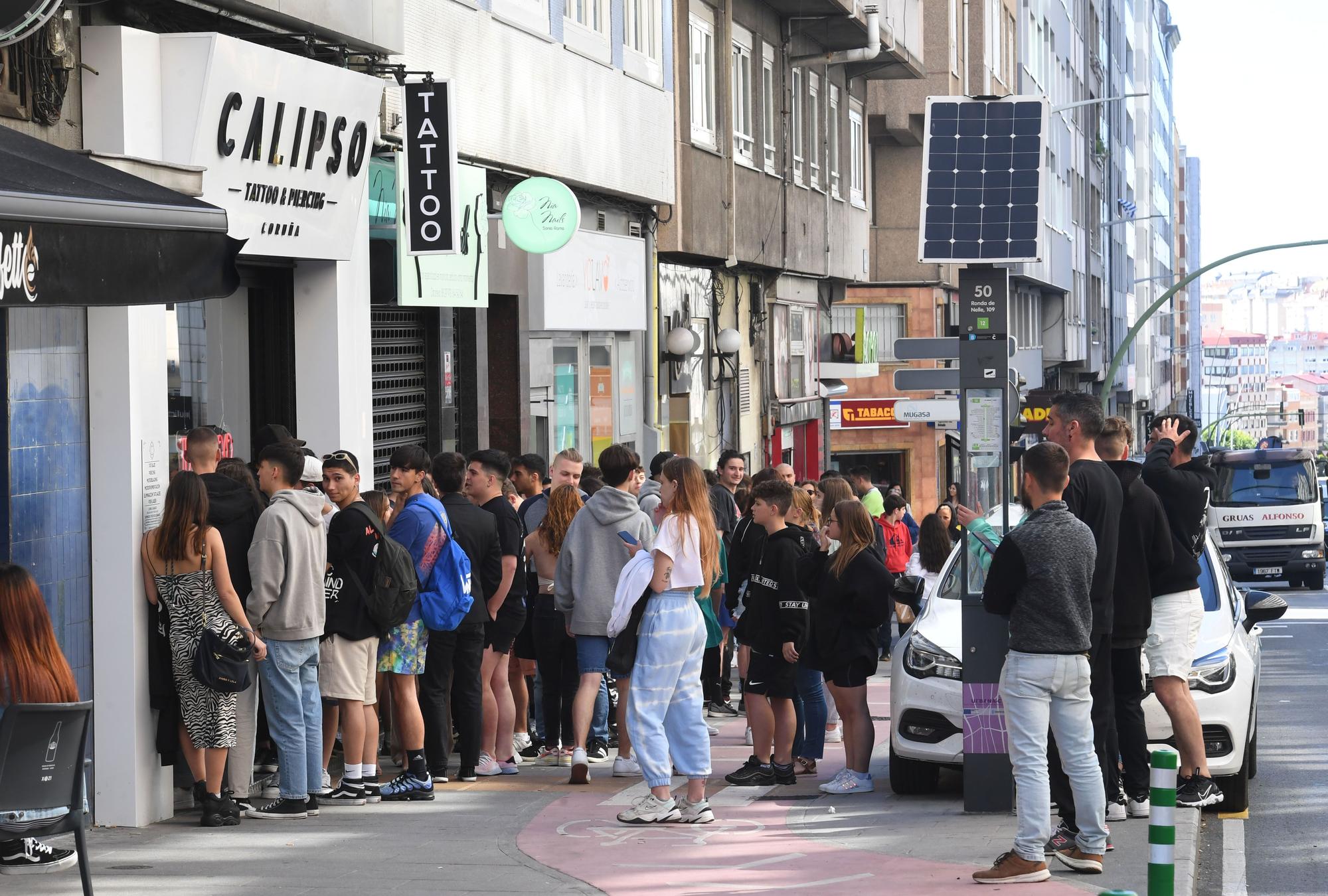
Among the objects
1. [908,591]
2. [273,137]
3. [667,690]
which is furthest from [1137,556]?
[273,137]

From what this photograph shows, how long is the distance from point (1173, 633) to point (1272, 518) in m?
24.3

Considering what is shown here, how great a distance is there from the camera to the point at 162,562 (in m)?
9.49

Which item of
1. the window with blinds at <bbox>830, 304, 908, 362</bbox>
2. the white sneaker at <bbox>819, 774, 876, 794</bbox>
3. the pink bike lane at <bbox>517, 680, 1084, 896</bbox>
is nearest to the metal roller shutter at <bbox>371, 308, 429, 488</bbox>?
the pink bike lane at <bbox>517, 680, 1084, 896</bbox>

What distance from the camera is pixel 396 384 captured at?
51.3 feet

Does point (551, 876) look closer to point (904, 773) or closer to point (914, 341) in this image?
point (904, 773)

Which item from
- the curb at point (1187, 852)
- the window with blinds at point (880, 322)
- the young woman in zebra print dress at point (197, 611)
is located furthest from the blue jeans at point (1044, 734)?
the window with blinds at point (880, 322)

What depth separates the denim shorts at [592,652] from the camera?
1105 cm

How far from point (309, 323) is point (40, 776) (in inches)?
264

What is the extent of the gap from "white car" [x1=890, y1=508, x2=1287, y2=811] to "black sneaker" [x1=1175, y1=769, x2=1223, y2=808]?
0.36 metres

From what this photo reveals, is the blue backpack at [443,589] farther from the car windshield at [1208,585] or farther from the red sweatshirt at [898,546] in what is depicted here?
the red sweatshirt at [898,546]

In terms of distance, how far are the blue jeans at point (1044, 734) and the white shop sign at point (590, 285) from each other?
34.1ft

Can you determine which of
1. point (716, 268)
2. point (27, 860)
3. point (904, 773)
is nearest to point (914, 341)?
point (904, 773)

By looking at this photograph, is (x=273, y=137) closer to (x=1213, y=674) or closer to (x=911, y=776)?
(x=911, y=776)

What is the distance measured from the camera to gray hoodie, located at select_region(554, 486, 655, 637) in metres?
10.9
